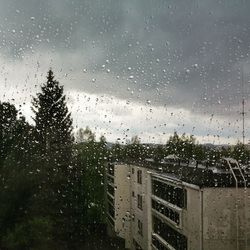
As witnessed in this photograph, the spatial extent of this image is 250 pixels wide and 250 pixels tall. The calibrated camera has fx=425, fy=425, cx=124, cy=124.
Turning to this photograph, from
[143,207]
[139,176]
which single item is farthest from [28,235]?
[139,176]

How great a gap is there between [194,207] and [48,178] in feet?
65.1

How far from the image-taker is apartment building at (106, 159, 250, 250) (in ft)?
48.0

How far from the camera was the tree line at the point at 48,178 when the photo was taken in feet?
84.1

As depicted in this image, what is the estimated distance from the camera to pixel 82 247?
32.7m

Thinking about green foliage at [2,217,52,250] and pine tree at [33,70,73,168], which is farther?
pine tree at [33,70,73,168]

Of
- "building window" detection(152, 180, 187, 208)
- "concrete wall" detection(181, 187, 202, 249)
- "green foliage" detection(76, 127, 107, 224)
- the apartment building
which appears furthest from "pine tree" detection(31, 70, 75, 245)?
"concrete wall" detection(181, 187, 202, 249)

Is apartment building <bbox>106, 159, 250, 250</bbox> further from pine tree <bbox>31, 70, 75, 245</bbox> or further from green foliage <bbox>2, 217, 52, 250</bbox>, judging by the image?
pine tree <bbox>31, 70, 75, 245</bbox>

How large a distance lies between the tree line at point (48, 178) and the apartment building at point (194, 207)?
18.6 feet

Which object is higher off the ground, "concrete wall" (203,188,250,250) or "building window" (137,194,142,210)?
"concrete wall" (203,188,250,250)

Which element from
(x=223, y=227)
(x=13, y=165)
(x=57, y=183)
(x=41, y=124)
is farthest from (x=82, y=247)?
(x=223, y=227)

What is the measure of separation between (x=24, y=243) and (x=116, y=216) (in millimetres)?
9689

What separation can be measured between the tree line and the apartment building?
567 cm

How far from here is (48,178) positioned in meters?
33.5

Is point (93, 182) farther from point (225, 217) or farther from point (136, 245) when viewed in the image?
point (225, 217)
